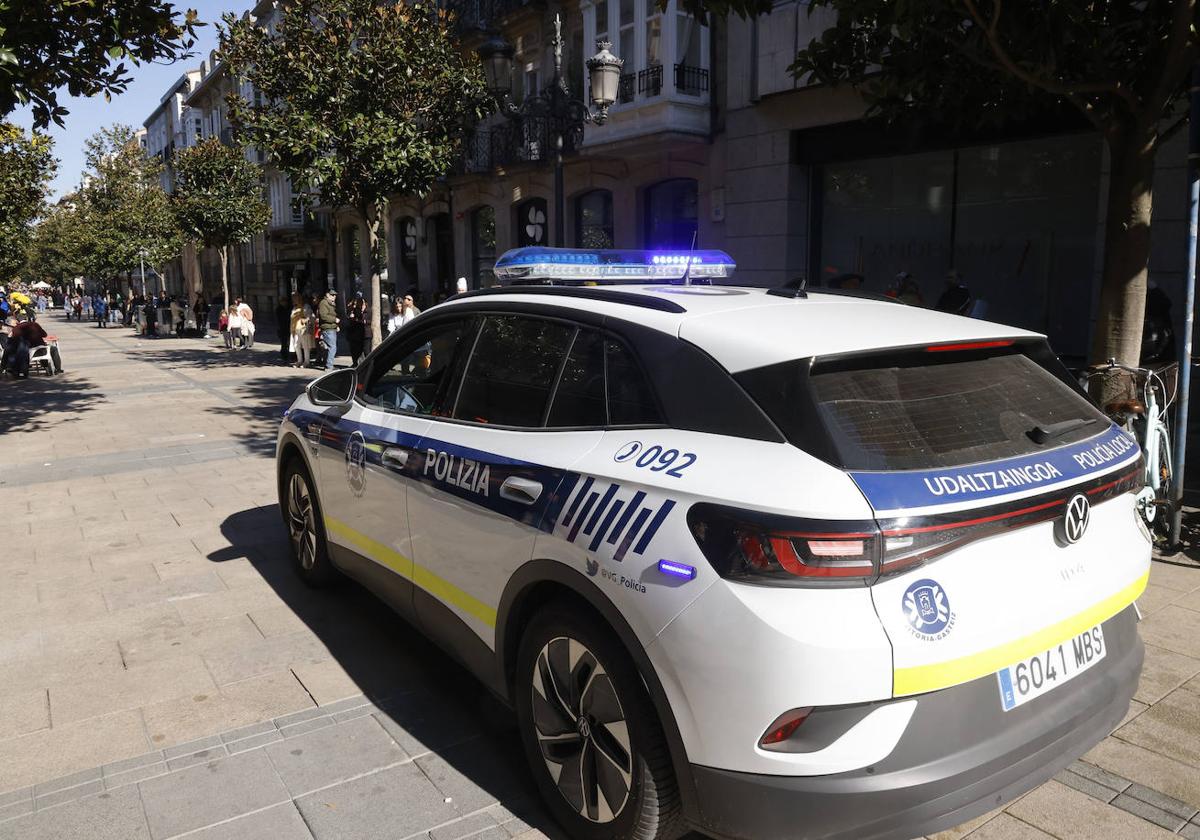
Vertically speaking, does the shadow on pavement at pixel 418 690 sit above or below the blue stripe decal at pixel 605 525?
below

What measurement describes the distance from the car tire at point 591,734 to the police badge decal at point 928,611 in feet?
2.46

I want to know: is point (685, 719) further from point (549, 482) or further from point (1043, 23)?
point (1043, 23)

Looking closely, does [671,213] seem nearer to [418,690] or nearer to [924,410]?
[418,690]

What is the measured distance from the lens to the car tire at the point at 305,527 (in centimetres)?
500

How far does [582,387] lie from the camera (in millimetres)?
3023

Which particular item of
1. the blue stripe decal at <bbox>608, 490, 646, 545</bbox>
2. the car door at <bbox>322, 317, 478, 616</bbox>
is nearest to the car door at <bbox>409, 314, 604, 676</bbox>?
the car door at <bbox>322, 317, 478, 616</bbox>

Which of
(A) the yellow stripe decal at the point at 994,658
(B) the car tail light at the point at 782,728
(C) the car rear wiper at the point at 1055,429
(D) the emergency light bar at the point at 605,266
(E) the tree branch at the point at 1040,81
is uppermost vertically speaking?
(E) the tree branch at the point at 1040,81

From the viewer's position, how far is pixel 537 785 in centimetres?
309

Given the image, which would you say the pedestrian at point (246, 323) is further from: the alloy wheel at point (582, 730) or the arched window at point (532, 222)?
the alloy wheel at point (582, 730)

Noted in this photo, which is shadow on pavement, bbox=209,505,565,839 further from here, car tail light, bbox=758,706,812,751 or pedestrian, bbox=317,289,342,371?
pedestrian, bbox=317,289,342,371

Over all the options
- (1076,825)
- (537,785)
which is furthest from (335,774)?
(1076,825)

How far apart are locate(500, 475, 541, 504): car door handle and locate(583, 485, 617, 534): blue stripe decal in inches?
12.2

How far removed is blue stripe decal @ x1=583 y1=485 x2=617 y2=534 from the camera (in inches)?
103

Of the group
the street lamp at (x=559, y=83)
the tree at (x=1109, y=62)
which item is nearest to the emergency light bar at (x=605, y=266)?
the tree at (x=1109, y=62)
